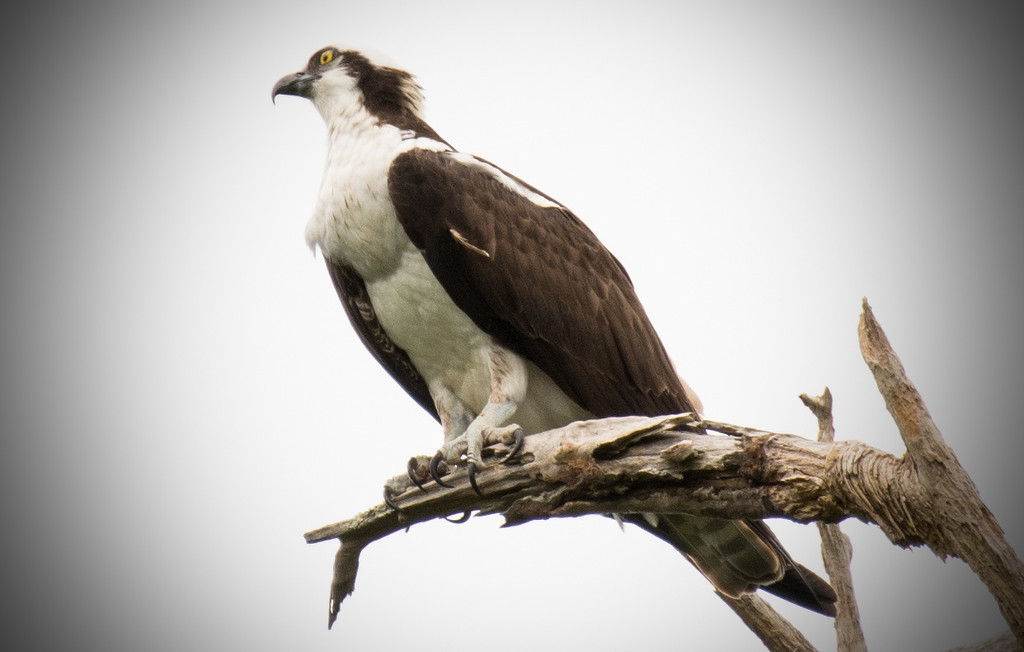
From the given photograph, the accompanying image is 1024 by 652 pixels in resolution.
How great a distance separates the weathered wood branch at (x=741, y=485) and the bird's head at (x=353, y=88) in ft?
7.75

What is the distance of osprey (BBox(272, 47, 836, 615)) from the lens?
484cm

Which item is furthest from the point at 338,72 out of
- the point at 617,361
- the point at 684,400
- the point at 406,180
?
the point at 684,400

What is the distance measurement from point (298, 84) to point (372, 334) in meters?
1.81

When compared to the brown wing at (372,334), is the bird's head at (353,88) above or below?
above

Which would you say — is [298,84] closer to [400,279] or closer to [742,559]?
[400,279]

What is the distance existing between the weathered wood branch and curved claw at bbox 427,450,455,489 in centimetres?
3

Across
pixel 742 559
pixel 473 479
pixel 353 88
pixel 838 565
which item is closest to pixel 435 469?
pixel 473 479

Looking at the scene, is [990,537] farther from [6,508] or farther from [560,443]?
[6,508]

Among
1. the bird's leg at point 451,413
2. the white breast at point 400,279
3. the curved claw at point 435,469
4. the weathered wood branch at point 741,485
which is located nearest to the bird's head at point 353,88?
the white breast at point 400,279

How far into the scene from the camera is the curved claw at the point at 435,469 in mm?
4418

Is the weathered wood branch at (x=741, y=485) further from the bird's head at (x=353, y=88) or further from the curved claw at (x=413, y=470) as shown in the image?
the bird's head at (x=353, y=88)

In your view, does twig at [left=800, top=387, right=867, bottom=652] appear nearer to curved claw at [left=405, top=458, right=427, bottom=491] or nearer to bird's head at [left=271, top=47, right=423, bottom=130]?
curved claw at [left=405, top=458, right=427, bottom=491]

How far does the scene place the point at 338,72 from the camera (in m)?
5.99

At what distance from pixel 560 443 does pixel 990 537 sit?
1.69 metres
